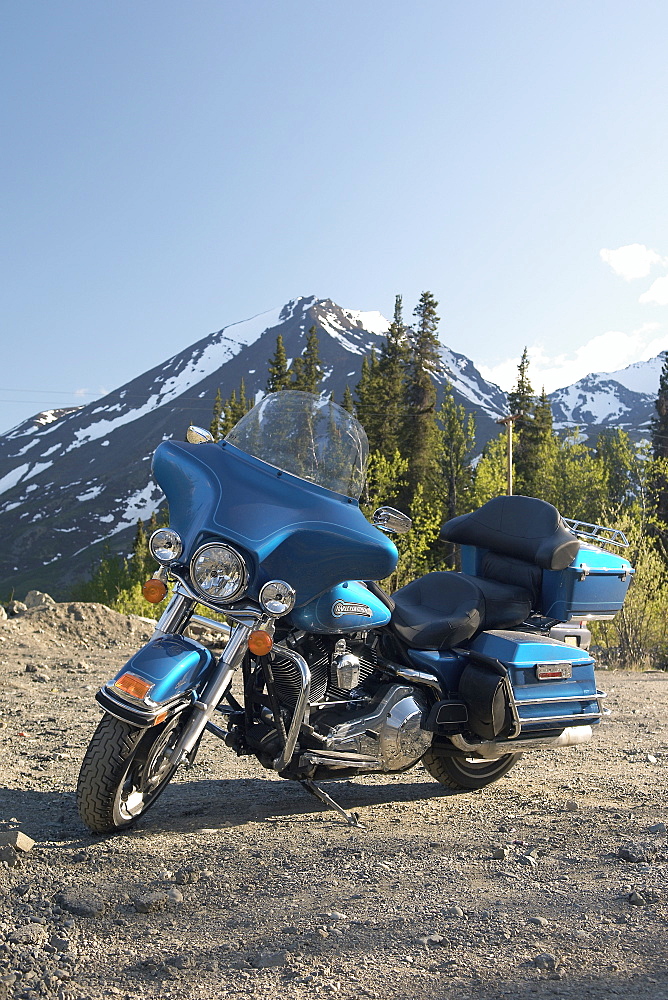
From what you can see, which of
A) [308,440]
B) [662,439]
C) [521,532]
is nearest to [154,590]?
[308,440]

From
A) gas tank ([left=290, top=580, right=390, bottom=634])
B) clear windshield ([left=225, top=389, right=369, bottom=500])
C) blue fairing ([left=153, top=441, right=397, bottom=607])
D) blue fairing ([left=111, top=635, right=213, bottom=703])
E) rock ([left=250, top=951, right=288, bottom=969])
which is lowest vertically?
rock ([left=250, top=951, right=288, bottom=969])

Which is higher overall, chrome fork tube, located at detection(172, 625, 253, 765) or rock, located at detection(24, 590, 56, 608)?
chrome fork tube, located at detection(172, 625, 253, 765)

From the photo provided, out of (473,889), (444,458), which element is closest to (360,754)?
(473,889)

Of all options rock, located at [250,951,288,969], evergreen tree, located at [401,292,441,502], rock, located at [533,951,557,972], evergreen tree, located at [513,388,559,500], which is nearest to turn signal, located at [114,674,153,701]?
rock, located at [250,951,288,969]

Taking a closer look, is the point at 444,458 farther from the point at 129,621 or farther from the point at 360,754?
the point at 360,754

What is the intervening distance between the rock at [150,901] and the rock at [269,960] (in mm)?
541

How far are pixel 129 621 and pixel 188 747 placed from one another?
8.62m

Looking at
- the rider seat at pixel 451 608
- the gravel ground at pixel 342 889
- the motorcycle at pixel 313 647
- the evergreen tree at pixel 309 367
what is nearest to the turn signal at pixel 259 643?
the motorcycle at pixel 313 647

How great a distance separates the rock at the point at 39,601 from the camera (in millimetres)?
12016

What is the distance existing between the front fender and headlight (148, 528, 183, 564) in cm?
39

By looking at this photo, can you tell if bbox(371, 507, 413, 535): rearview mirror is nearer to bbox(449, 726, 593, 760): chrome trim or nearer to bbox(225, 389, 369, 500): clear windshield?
bbox(225, 389, 369, 500): clear windshield

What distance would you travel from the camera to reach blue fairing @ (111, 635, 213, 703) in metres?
3.75

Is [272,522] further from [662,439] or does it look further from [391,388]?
[662,439]

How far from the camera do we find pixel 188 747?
3879 mm
